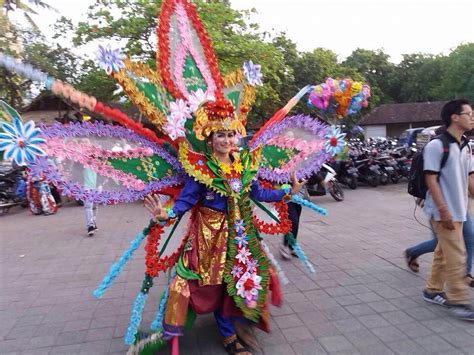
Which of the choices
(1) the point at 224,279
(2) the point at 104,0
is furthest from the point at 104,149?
(2) the point at 104,0

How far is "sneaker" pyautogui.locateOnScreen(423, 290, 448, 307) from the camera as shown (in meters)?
3.30

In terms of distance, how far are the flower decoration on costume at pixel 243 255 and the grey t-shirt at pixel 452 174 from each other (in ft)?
5.10

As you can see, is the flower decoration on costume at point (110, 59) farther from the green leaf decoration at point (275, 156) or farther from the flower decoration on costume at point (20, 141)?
the green leaf decoration at point (275, 156)

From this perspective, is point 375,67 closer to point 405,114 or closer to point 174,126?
point 405,114

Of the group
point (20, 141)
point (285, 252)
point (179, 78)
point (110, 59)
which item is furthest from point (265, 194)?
point (285, 252)

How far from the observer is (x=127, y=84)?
2576 mm

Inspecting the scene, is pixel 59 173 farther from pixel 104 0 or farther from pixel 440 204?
pixel 104 0

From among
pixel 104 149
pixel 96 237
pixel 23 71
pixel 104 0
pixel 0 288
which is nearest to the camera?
pixel 23 71

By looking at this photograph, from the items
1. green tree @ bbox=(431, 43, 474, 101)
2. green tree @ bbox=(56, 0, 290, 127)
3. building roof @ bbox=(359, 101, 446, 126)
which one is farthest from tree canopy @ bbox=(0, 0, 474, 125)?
green tree @ bbox=(431, 43, 474, 101)

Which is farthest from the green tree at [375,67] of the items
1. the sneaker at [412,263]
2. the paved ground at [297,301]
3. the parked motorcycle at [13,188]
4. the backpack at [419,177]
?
the backpack at [419,177]

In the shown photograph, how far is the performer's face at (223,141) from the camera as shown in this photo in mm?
2650

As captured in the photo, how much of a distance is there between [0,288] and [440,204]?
4527 millimetres

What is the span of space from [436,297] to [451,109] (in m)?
1.57

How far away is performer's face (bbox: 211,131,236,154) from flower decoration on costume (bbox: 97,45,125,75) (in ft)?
2.43
